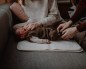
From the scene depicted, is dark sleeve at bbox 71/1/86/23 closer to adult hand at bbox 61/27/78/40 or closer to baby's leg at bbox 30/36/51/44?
adult hand at bbox 61/27/78/40

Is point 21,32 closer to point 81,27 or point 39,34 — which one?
point 39,34

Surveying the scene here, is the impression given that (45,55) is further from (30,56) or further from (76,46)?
(76,46)

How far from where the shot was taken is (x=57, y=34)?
1.36 meters

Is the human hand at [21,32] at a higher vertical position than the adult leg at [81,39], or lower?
higher

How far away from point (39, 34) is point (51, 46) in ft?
0.59

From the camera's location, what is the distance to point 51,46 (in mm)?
1244

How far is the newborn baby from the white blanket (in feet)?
0.17

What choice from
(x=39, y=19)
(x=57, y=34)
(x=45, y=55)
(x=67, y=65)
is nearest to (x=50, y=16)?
(x=39, y=19)

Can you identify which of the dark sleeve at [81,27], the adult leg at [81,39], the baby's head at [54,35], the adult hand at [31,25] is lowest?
the adult leg at [81,39]

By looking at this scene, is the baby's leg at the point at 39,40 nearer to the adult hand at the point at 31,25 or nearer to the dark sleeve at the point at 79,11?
the adult hand at the point at 31,25

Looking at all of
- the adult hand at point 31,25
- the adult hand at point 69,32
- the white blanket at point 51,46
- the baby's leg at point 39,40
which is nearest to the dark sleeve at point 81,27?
the adult hand at point 69,32

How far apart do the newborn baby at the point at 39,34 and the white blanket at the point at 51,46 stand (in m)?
0.05

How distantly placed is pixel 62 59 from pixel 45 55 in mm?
117

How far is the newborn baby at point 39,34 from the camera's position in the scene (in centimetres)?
135
